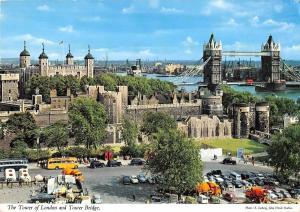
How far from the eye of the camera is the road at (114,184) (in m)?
11.6

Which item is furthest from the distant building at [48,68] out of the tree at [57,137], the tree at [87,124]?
the tree at [57,137]

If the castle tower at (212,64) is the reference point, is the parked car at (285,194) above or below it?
below

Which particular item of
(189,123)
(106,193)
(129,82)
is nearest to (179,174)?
(106,193)

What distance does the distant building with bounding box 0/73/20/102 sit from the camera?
25.9 m

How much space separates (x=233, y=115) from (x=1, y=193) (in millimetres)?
10129

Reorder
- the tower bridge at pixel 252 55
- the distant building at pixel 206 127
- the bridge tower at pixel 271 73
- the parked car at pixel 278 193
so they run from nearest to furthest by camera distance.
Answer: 1. the parked car at pixel 278 193
2. the distant building at pixel 206 127
3. the tower bridge at pixel 252 55
4. the bridge tower at pixel 271 73

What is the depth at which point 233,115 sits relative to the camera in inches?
791

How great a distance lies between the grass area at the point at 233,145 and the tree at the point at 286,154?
302 centimetres

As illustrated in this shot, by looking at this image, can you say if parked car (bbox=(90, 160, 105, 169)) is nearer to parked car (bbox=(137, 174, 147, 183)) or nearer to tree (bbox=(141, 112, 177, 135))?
parked car (bbox=(137, 174, 147, 183))

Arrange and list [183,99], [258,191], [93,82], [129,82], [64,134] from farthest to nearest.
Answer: [129,82] → [93,82] → [183,99] → [64,134] → [258,191]

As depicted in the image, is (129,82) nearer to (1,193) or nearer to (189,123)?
(189,123)

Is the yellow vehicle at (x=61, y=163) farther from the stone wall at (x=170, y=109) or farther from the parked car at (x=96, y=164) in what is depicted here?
the stone wall at (x=170, y=109)

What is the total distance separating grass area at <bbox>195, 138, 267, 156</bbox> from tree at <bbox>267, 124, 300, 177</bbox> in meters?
3.02

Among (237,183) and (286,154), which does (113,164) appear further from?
(286,154)
